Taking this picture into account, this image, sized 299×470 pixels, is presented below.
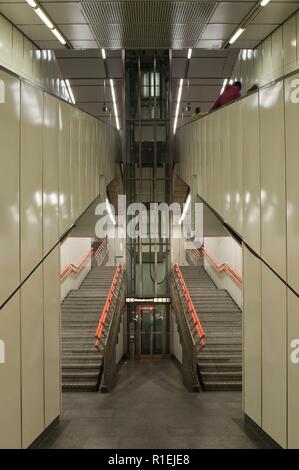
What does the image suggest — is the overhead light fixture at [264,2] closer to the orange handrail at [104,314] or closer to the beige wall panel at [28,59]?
the beige wall panel at [28,59]

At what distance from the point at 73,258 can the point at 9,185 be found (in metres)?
11.2

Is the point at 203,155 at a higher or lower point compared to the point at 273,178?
higher

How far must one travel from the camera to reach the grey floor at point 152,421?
6.48m

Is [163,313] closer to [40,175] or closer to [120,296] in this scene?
[120,296]

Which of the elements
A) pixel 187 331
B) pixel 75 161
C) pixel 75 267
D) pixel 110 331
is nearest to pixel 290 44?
pixel 75 161

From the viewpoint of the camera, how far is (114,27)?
23.6ft

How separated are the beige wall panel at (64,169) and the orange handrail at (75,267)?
6.85m

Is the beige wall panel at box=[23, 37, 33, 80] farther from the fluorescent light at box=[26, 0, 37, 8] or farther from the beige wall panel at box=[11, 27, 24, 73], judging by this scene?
the fluorescent light at box=[26, 0, 37, 8]

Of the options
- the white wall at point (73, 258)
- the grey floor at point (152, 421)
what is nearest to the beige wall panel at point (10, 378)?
the grey floor at point (152, 421)

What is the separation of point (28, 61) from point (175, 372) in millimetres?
8594

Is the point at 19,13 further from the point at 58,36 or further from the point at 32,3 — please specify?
Answer: the point at 58,36

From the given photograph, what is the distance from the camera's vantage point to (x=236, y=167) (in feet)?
23.6

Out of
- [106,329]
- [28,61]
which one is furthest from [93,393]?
[28,61]
